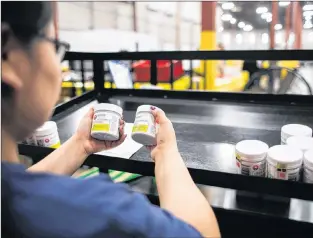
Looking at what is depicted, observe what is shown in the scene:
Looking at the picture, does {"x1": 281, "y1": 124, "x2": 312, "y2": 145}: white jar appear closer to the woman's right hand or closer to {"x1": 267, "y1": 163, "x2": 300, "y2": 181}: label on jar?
{"x1": 267, "y1": 163, "x2": 300, "y2": 181}: label on jar

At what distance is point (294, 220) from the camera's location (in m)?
1.09

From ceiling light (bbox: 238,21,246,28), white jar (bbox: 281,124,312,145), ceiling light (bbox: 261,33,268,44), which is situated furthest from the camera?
ceiling light (bbox: 238,21,246,28)

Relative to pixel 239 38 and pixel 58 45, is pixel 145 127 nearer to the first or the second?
pixel 58 45

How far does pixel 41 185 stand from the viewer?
1.64ft

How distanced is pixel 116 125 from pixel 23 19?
49 cm

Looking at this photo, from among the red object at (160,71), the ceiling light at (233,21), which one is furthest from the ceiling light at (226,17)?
the red object at (160,71)

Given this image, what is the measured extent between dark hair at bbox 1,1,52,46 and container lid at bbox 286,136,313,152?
30.8 inches

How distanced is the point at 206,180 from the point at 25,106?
1.86ft

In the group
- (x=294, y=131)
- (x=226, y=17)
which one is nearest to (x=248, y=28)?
(x=226, y=17)

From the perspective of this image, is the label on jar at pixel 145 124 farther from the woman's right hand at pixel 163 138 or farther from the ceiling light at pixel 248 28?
the ceiling light at pixel 248 28

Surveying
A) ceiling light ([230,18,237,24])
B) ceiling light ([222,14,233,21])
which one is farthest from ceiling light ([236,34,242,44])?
ceiling light ([222,14,233,21])

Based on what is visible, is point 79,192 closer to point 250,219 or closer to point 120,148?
point 120,148

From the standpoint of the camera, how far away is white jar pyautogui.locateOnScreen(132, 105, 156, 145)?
0.90 m

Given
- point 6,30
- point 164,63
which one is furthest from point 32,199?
point 164,63
